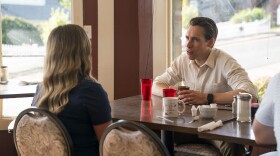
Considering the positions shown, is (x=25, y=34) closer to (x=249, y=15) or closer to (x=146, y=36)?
(x=146, y=36)

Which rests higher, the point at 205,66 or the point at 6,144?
the point at 205,66

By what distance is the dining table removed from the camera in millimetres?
1757

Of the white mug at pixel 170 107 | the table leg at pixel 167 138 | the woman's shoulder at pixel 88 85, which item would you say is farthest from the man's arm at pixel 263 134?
the table leg at pixel 167 138

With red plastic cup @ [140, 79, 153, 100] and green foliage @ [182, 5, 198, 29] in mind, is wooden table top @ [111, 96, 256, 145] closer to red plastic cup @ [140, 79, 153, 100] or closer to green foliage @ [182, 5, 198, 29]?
red plastic cup @ [140, 79, 153, 100]

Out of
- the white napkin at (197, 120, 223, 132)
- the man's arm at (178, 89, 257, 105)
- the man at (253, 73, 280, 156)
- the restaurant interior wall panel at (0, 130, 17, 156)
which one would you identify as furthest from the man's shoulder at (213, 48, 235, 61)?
the restaurant interior wall panel at (0, 130, 17, 156)

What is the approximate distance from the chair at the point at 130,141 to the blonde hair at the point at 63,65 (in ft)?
1.14

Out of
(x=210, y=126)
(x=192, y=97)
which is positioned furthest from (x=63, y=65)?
(x=192, y=97)

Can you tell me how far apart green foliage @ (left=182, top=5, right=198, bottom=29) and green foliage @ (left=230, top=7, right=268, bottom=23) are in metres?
0.36

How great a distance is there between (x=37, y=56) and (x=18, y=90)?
862 mm

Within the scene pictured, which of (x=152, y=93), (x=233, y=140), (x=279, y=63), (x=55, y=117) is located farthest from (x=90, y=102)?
(x=279, y=63)

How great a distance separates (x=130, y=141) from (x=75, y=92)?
1.43 ft

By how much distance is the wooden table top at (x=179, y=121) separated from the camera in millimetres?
1748

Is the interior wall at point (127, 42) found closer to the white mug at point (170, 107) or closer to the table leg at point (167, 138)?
the table leg at point (167, 138)

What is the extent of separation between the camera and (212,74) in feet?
9.15
